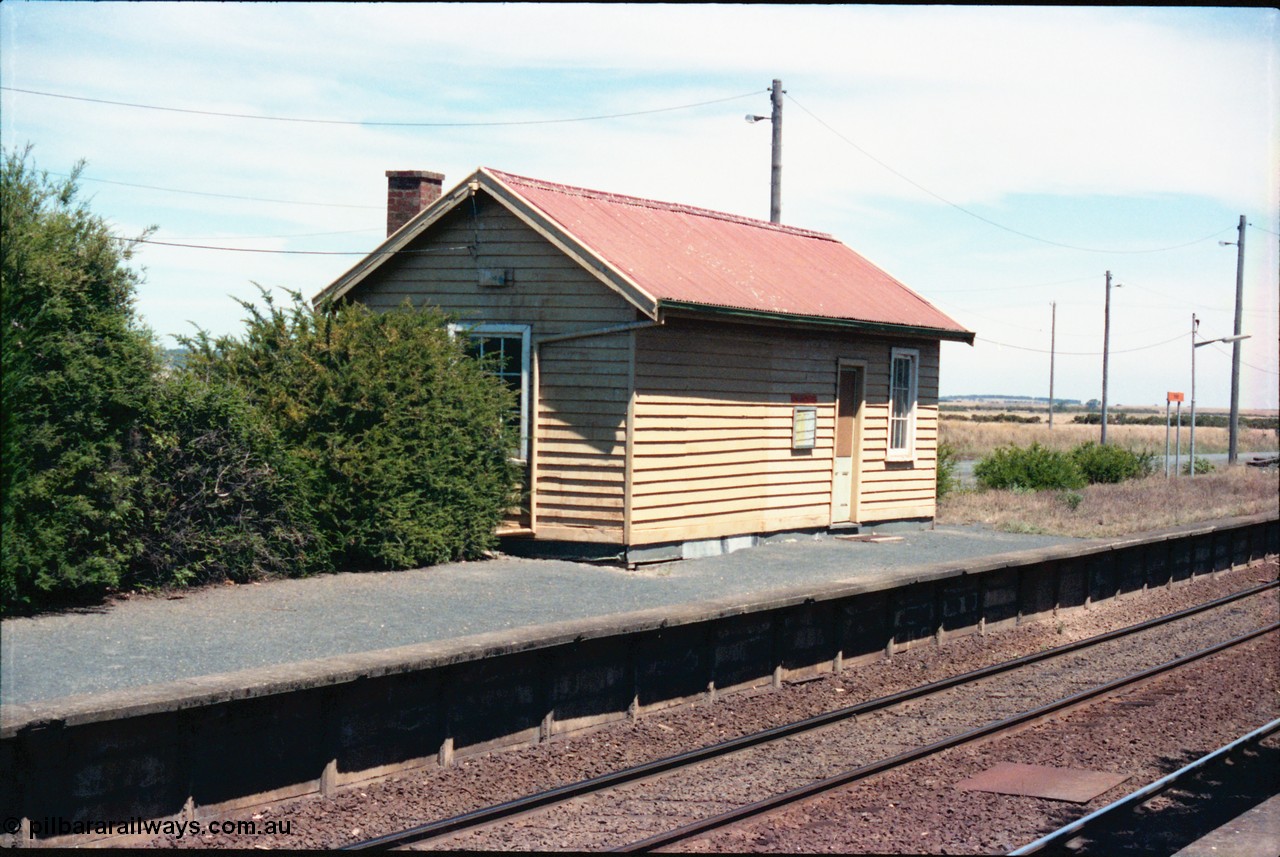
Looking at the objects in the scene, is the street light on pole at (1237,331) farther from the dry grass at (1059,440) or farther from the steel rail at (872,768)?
the steel rail at (872,768)

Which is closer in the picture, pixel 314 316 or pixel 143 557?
pixel 143 557

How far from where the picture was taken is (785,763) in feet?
28.6

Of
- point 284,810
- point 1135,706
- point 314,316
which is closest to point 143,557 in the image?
point 314,316

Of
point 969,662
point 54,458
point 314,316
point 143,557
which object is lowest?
point 969,662

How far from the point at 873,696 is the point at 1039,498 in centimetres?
1698

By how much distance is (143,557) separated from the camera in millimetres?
11328

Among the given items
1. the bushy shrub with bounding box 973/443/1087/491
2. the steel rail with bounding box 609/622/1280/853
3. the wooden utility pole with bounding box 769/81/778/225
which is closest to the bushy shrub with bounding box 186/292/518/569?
the steel rail with bounding box 609/622/1280/853

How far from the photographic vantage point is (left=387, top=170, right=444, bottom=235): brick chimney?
1666cm

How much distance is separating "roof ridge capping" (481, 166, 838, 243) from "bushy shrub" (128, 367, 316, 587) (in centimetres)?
470

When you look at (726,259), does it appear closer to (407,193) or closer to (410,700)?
(407,193)

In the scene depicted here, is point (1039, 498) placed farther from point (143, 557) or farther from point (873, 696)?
point (143, 557)

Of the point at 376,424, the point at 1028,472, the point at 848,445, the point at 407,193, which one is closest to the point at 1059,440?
the point at 1028,472

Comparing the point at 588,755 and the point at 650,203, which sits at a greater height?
the point at 650,203

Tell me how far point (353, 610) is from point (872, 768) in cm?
505
